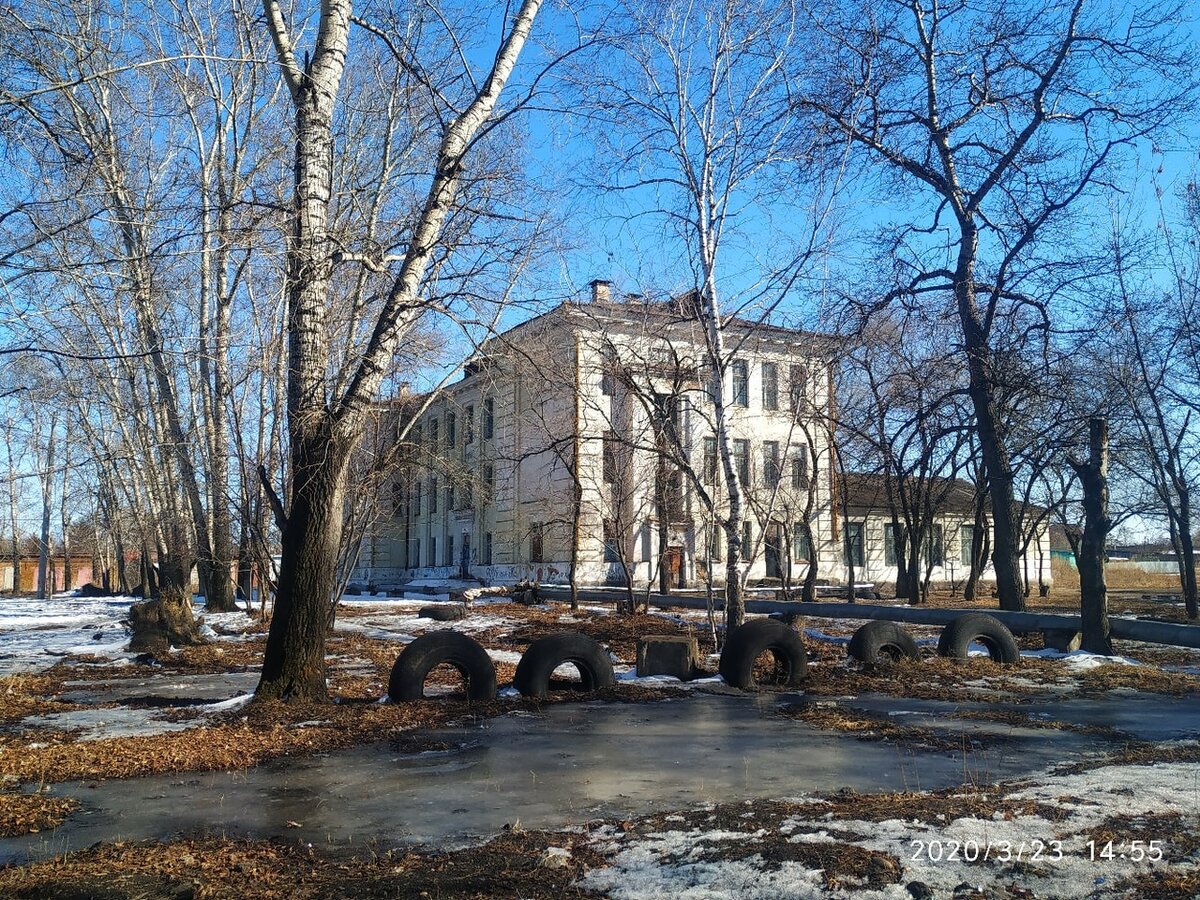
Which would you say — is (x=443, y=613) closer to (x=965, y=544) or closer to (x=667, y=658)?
(x=667, y=658)

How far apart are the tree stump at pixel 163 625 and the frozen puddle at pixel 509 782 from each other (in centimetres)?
Result: 998

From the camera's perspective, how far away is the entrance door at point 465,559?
51341 mm

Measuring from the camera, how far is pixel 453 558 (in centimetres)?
5516

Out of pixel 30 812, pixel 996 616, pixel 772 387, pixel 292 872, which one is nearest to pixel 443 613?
pixel 996 616

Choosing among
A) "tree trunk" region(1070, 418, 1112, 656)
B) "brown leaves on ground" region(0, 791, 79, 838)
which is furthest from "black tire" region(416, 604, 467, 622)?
"brown leaves on ground" region(0, 791, 79, 838)

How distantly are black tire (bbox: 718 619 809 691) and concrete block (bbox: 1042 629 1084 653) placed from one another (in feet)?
17.2

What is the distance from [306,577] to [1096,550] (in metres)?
11.5

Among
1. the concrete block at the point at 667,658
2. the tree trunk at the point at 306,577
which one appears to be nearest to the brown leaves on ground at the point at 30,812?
the tree trunk at the point at 306,577

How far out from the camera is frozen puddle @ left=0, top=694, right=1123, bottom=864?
555 cm

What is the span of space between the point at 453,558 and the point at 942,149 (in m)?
41.3

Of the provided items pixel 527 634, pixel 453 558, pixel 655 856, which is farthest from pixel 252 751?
pixel 453 558

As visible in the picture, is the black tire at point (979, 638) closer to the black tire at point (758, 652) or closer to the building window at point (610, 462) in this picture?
the black tire at point (758, 652)

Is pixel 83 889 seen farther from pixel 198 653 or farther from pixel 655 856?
pixel 198 653

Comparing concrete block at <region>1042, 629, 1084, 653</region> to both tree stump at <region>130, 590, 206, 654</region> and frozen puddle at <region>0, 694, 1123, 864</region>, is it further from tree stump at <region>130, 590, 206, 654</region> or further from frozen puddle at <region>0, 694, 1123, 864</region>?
tree stump at <region>130, 590, 206, 654</region>
